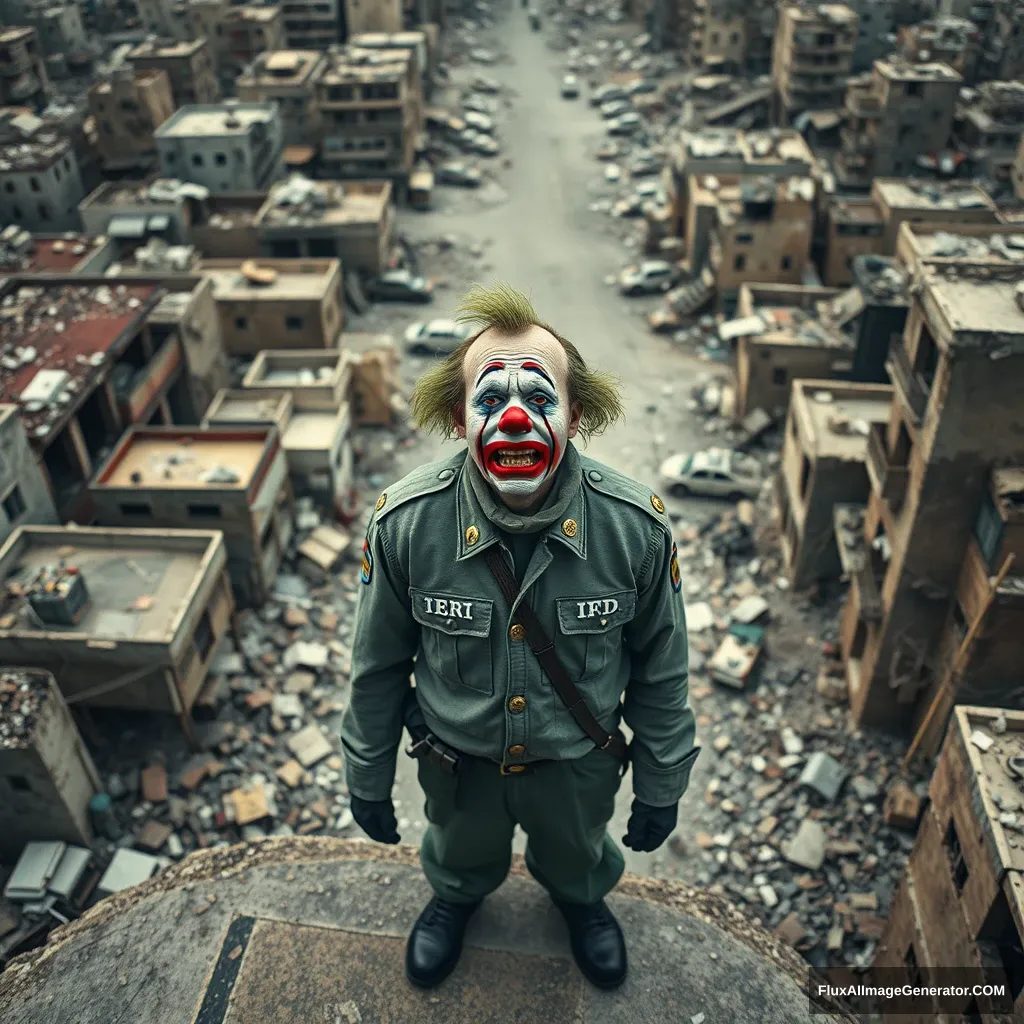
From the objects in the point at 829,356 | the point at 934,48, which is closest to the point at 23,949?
the point at 829,356

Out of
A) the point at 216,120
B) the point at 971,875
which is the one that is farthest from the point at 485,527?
the point at 216,120

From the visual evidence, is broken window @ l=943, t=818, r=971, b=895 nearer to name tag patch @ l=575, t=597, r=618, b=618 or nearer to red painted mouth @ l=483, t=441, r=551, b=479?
name tag patch @ l=575, t=597, r=618, b=618

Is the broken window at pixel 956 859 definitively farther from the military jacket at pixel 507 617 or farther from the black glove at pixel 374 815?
the black glove at pixel 374 815

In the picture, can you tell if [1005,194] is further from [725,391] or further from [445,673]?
[445,673]

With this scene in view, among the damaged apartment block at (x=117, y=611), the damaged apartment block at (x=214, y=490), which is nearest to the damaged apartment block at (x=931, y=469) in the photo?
the damaged apartment block at (x=117, y=611)

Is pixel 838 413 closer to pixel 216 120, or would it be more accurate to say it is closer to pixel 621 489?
pixel 621 489

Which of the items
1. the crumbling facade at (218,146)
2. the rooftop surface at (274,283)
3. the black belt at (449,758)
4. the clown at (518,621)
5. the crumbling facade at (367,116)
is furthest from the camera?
the crumbling facade at (367,116)

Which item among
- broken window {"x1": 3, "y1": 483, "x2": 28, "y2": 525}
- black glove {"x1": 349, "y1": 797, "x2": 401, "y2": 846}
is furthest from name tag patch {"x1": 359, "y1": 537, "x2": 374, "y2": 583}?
broken window {"x1": 3, "y1": 483, "x2": 28, "y2": 525}
